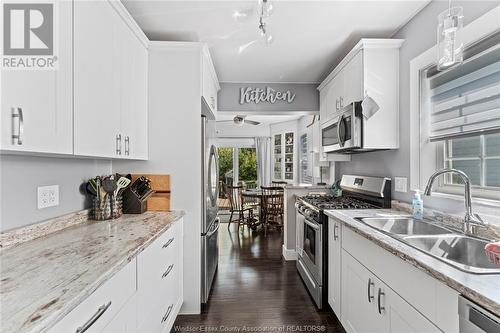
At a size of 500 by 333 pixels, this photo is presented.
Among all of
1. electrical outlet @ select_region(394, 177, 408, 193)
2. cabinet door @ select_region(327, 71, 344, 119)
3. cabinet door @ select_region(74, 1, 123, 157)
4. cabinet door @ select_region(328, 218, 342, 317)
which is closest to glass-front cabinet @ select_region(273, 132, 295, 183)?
cabinet door @ select_region(327, 71, 344, 119)

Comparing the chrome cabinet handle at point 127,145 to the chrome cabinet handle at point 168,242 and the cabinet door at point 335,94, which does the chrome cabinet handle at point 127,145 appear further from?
the cabinet door at point 335,94

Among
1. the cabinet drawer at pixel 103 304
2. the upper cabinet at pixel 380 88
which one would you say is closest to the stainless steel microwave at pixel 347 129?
the upper cabinet at pixel 380 88

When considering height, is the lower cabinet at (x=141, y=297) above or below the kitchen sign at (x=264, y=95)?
below

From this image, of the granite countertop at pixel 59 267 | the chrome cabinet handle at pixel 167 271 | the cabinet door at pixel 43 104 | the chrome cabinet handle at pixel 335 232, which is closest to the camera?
the granite countertop at pixel 59 267

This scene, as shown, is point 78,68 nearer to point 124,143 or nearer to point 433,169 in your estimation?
point 124,143

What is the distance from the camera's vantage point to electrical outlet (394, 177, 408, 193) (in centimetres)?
222

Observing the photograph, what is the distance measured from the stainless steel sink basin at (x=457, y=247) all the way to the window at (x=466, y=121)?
36 centimetres

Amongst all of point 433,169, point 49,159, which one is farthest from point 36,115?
point 433,169

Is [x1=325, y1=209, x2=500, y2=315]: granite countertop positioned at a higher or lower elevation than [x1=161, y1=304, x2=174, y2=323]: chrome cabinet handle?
higher

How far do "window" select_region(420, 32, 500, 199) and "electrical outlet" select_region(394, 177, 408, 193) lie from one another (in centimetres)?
18

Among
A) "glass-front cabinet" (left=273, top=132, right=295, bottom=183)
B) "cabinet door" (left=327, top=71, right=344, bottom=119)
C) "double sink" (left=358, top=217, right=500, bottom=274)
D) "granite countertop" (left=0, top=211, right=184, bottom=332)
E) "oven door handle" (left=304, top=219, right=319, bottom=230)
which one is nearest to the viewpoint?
"granite countertop" (left=0, top=211, right=184, bottom=332)

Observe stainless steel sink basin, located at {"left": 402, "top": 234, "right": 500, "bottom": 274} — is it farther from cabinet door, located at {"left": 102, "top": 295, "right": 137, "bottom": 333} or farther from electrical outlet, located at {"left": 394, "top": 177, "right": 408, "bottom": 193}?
cabinet door, located at {"left": 102, "top": 295, "right": 137, "bottom": 333}

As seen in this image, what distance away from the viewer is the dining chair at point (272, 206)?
520 cm

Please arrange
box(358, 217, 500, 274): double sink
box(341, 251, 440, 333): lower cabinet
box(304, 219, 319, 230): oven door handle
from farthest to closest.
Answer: box(304, 219, 319, 230): oven door handle → box(358, 217, 500, 274): double sink → box(341, 251, 440, 333): lower cabinet
